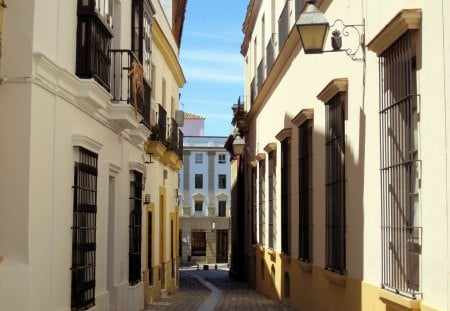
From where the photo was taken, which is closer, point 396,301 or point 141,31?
point 396,301

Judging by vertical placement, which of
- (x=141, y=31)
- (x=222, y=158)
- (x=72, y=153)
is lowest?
(x=72, y=153)

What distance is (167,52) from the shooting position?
2019cm

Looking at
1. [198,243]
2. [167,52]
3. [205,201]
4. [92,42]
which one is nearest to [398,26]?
[92,42]

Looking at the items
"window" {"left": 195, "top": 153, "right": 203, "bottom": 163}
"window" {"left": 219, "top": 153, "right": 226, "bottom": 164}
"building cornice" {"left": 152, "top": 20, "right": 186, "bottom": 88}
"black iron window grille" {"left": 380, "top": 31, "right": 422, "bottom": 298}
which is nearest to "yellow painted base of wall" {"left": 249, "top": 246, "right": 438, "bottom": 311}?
"black iron window grille" {"left": 380, "top": 31, "right": 422, "bottom": 298}

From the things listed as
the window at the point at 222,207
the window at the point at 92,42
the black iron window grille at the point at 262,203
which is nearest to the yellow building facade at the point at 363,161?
the black iron window grille at the point at 262,203

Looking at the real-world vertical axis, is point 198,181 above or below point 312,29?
above

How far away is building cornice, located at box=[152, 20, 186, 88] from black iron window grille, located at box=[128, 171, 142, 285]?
4.53 meters

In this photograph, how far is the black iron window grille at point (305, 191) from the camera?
12.8m

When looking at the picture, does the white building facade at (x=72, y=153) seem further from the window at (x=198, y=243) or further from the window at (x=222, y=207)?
the window at (x=222, y=207)

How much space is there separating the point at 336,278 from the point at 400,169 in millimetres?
3281

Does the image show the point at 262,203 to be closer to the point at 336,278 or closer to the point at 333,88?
the point at 336,278

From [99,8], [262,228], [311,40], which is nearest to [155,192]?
[262,228]

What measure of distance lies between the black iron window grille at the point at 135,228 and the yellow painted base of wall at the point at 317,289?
122 inches

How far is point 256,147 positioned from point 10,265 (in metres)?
16.1
